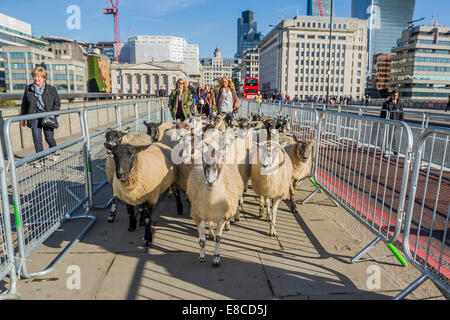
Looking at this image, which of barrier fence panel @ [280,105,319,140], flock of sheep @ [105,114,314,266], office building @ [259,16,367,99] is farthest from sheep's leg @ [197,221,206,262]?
office building @ [259,16,367,99]

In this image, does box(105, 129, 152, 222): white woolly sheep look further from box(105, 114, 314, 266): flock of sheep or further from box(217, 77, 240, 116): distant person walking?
box(217, 77, 240, 116): distant person walking

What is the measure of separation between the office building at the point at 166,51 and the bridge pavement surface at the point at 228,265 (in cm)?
15180

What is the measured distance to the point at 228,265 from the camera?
399cm

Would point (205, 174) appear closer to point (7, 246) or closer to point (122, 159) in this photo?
point (122, 159)

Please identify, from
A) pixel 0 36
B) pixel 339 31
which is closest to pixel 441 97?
pixel 339 31

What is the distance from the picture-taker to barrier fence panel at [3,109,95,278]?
140 inches

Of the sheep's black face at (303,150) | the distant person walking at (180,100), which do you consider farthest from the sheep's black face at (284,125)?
the distant person walking at (180,100)

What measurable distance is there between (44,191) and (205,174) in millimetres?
2359

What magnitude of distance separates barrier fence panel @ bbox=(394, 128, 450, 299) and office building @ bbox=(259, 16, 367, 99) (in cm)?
12619
